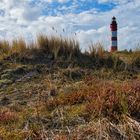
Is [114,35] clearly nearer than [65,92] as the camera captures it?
No

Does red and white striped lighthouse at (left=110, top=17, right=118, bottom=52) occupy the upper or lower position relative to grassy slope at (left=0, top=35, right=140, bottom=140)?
upper

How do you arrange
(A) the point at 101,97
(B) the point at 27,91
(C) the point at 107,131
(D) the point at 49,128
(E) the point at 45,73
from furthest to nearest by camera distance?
(E) the point at 45,73 < (B) the point at 27,91 < (A) the point at 101,97 < (D) the point at 49,128 < (C) the point at 107,131

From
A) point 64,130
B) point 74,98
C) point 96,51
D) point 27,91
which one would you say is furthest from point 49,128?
point 96,51

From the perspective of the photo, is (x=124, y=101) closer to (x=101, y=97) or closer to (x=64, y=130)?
(x=101, y=97)

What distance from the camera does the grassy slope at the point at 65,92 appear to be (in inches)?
246

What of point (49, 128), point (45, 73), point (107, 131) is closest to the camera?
point (107, 131)

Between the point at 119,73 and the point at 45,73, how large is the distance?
172 centimetres

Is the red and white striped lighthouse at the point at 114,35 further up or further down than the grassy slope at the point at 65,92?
further up

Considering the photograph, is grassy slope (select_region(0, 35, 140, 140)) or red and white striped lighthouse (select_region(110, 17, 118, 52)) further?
red and white striped lighthouse (select_region(110, 17, 118, 52))

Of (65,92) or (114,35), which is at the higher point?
→ (114,35)

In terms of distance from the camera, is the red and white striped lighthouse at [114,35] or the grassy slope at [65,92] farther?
the red and white striped lighthouse at [114,35]

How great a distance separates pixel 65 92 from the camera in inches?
344

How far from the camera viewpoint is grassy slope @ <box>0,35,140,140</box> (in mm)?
6254

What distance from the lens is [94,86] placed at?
818 cm
